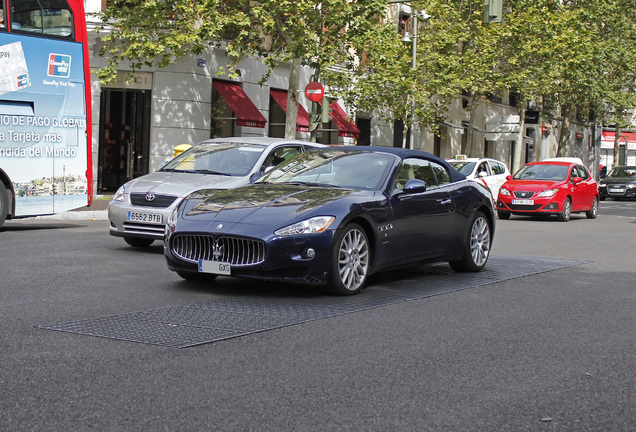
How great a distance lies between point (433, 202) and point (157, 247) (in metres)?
4.72

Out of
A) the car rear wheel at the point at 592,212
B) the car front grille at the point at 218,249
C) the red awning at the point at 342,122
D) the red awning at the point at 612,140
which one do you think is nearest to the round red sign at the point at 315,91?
the car rear wheel at the point at 592,212

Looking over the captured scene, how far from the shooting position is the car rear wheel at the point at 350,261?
840 cm

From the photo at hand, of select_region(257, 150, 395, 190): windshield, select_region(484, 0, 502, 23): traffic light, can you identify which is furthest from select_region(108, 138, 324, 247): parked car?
select_region(484, 0, 502, 23): traffic light

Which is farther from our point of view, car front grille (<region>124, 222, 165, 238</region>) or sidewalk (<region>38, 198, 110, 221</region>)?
sidewalk (<region>38, 198, 110, 221</region>)

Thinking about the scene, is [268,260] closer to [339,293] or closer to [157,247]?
[339,293]

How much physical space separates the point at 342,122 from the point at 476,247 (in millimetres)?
25949

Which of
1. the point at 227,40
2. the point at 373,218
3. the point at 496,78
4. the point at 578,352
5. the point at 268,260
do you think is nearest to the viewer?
the point at 578,352

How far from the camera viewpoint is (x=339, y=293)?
28.1ft

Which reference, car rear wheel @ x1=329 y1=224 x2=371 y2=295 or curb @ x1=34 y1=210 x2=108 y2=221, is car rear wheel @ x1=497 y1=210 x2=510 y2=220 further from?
car rear wheel @ x1=329 y1=224 x2=371 y2=295

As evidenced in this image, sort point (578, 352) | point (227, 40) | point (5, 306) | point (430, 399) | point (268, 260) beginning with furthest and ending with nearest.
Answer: point (227, 40)
point (268, 260)
point (5, 306)
point (578, 352)
point (430, 399)

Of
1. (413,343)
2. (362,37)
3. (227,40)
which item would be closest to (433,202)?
(413,343)

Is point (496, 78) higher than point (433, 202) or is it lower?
higher

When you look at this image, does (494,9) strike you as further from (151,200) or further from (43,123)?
(151,200)

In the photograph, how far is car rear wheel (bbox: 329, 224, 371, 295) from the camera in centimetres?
840
